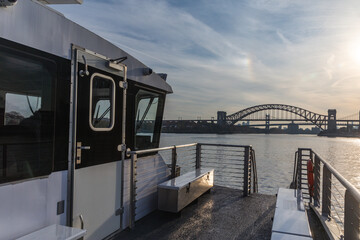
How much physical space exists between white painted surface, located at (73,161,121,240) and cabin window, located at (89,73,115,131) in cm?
49

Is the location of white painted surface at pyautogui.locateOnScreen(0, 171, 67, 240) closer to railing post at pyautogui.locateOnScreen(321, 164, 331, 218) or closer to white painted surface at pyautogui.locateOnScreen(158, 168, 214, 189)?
white painted surface at pyautogui.locateOnScreen(158, 168, 214, 189)

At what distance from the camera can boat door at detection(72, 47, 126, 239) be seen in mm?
2961

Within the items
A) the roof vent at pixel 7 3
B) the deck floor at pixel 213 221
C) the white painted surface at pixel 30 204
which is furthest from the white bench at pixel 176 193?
the roof vent at pixel 7 3

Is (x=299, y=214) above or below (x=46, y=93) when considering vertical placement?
below

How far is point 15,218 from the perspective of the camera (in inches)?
88.5

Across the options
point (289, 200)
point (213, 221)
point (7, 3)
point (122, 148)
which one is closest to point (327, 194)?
point (289, 200)

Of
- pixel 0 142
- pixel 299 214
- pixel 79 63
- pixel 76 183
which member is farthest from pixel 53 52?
pixel 299 214

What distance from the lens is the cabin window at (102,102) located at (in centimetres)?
322

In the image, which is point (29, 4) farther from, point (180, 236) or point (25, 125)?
point (180, 236)

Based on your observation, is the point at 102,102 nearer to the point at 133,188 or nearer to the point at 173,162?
the point at 133,188

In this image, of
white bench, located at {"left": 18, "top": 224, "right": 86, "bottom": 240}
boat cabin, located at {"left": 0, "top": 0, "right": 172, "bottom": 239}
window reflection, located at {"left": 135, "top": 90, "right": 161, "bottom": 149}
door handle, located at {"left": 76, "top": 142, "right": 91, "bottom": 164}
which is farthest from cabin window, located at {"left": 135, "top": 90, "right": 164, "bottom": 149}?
white bench, located at {"left": 18, "top": 224, "right": 86, "bottom": 240}

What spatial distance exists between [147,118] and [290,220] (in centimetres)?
254

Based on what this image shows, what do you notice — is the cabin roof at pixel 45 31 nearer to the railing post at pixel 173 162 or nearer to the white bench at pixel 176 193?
the white bench at pixel 176 193

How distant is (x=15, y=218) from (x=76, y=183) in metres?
0.73
